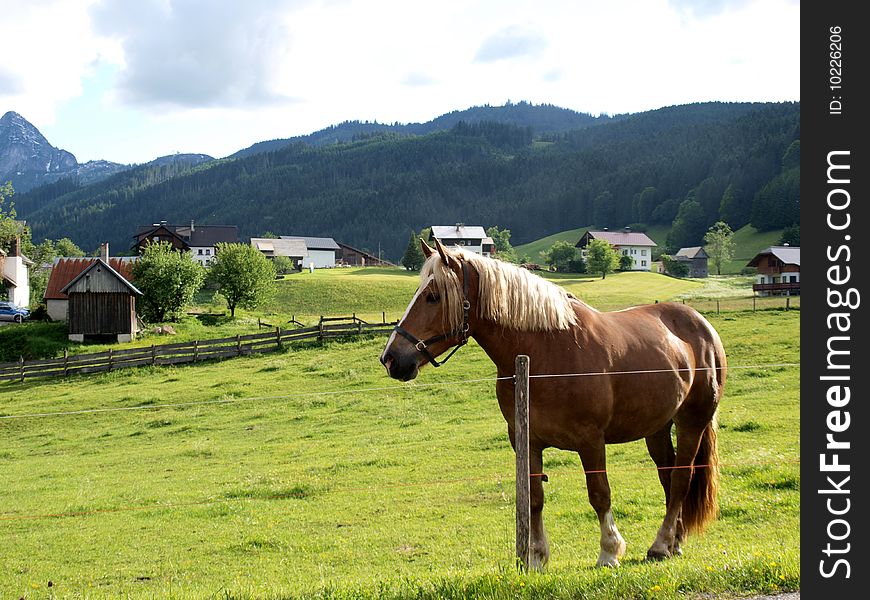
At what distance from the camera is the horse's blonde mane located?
5.73m

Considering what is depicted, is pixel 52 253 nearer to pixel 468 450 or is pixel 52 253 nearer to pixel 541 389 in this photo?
pixel 468 450

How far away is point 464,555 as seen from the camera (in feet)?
26.2

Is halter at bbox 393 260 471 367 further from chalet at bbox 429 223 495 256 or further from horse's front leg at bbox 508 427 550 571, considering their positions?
chalet at bbox 429 223 495 256

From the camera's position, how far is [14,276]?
63.6 meters

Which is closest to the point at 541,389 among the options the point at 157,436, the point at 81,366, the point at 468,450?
the point at 468,450

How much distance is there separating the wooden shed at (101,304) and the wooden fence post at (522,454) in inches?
1682

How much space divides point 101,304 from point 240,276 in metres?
11.8

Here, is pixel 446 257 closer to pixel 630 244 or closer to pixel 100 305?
pixel 100 305

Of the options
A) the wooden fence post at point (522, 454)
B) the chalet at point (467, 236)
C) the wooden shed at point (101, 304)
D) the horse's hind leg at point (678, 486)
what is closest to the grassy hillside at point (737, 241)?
the chalet at point (467, 236)

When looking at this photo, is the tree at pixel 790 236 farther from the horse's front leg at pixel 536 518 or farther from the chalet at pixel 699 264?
the horse's front leg at pixel 536 518

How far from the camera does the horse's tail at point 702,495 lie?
22.8ft

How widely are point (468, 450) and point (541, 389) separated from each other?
→ 30.9 feet

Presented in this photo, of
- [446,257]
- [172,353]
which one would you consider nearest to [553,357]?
[446,257]

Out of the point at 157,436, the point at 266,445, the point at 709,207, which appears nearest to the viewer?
the point at 266,445
